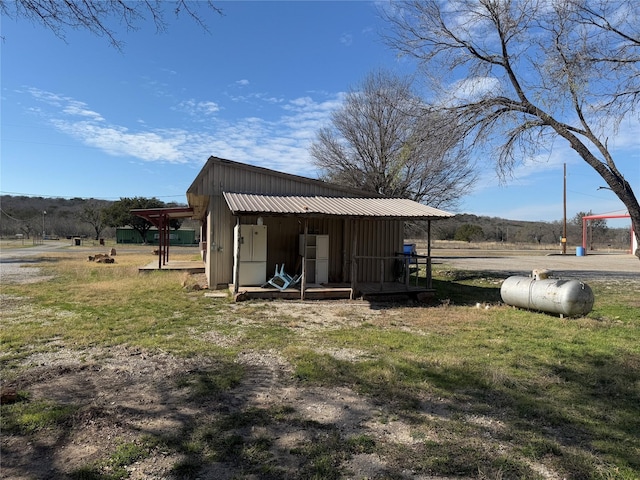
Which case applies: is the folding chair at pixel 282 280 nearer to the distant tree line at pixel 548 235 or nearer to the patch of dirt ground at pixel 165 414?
the patch of dirt ground at pixel 165 414

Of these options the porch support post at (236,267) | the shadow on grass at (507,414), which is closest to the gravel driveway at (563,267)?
the porch support post at (236,267)

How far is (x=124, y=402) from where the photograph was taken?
154 inches

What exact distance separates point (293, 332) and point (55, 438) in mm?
4291

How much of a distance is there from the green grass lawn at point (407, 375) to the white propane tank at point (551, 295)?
0.76 feet

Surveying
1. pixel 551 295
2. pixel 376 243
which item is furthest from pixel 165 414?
pixel 376 243

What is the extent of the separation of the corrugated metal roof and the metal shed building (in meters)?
0.03

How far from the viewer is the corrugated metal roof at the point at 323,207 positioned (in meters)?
10.2

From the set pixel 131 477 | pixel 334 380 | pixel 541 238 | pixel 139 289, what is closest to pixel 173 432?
pixel 131 477

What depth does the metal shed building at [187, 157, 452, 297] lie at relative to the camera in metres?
11.3

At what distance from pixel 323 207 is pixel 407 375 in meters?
6.91

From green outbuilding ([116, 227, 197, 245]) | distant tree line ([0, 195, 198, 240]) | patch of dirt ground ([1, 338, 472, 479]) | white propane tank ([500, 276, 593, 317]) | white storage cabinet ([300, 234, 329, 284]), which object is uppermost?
distant tree line ([0, 195, 198, 240])

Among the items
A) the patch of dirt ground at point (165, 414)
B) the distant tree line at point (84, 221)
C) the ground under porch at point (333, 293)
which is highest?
the distant tree line at point (84, 221)

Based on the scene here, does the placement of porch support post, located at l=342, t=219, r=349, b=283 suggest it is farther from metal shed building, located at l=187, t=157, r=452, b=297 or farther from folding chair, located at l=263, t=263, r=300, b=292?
folding chair, located at l=263, t=263, r=300, b=292

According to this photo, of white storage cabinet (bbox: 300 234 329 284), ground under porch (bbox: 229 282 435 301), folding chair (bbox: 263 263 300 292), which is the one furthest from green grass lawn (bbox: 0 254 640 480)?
white storage cabinet (bbox: 300 234 329 284)
